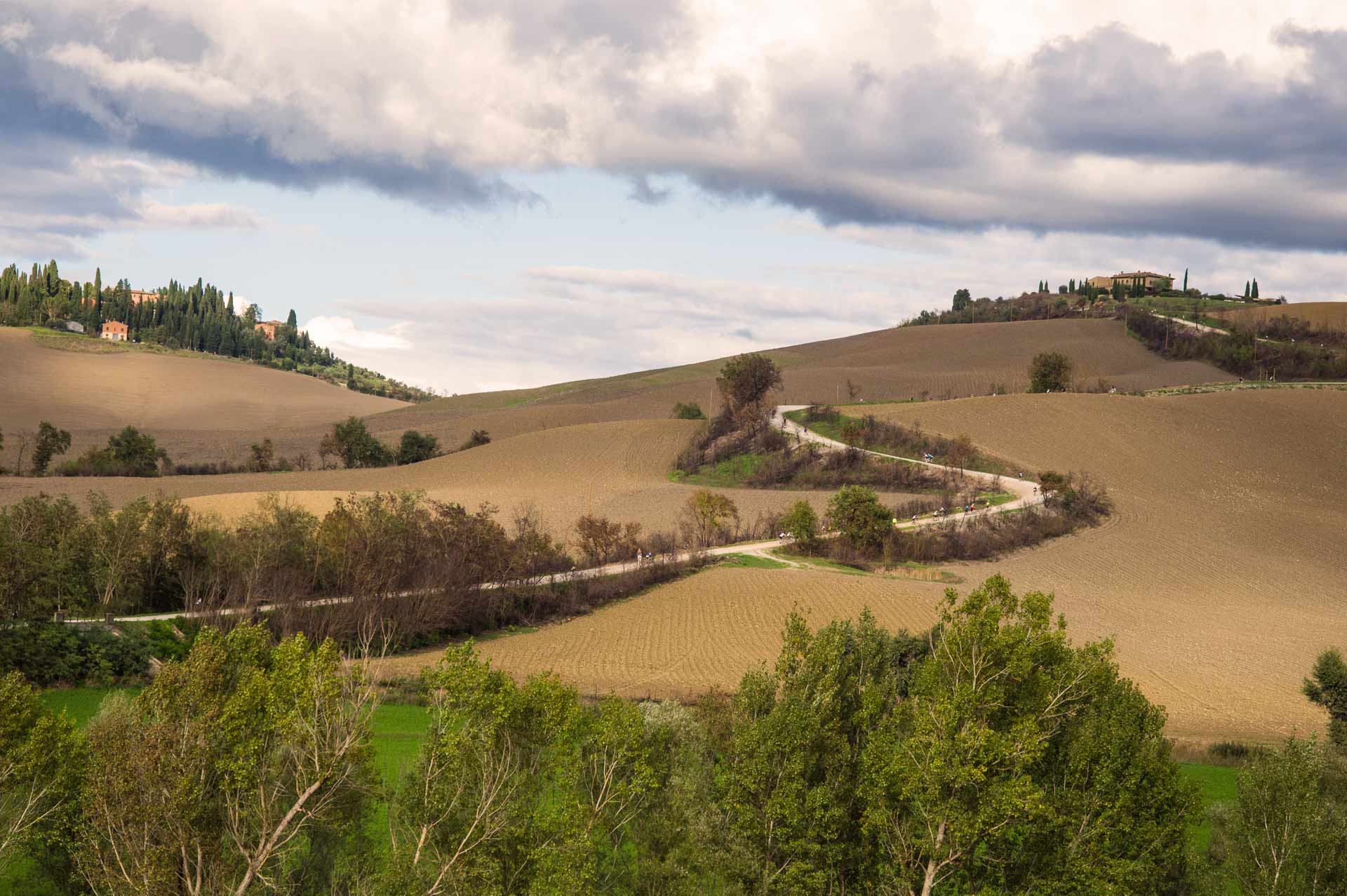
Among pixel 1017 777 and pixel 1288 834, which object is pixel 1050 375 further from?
pixel 1017 777

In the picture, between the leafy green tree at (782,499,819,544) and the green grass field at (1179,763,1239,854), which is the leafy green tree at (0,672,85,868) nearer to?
the green grass field at (1179,763,1239,854)

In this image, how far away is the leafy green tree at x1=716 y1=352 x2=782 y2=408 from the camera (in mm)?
95500

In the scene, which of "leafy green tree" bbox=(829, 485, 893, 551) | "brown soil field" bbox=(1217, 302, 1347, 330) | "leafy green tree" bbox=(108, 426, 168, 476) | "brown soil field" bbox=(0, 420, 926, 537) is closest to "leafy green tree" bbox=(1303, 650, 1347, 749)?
"leafy green tree" bbox=(829, 485, 893, 551)

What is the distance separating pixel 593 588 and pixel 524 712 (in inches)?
1228

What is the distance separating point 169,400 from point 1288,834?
13916 cm

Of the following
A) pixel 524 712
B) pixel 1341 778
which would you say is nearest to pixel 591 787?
pixel 524 712

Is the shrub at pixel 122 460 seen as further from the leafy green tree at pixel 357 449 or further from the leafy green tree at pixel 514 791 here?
the leafy green tree at pixel 514 791

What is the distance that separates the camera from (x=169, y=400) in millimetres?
139250

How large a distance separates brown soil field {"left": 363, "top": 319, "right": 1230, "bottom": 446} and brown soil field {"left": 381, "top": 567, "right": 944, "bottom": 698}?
64.1 m

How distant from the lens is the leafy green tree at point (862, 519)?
203ft

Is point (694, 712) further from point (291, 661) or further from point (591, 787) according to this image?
point (291, 661)

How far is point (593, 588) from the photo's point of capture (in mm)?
51594

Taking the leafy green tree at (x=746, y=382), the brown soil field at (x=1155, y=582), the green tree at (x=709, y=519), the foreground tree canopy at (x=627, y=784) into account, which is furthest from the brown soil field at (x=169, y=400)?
the foreground tree canopy at (x=627, y=784)

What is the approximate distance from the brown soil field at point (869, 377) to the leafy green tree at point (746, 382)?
64.1 feet
